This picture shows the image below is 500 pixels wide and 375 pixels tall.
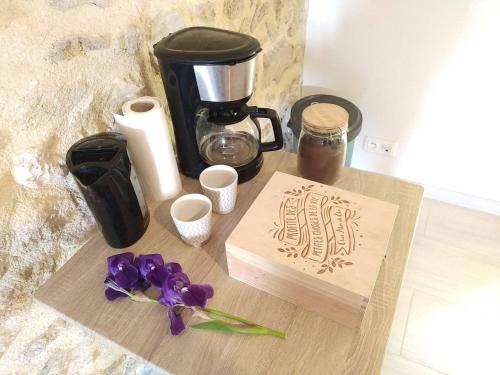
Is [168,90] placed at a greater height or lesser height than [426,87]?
greater

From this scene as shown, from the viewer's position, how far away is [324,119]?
80 centimetres

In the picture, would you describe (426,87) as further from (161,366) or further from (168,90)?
(161,366)

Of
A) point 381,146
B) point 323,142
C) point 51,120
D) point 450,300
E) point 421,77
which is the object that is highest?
point 51,120

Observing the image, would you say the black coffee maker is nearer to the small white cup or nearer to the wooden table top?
the small white cup

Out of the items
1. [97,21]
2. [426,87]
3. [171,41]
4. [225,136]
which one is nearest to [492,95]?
[426,87]

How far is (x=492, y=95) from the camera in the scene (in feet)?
4.67

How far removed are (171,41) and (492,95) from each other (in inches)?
53.7

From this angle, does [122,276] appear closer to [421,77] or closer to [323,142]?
[323,142]

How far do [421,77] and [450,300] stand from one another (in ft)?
3.09

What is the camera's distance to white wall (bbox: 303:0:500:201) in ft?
4.48

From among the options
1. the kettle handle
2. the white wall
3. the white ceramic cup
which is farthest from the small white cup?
the white wall

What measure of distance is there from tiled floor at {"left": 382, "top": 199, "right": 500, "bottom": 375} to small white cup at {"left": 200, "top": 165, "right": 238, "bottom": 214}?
37.0 inches

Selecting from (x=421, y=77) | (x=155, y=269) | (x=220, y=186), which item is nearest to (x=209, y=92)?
(x=220, y=186)

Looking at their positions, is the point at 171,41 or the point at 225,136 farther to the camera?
the point at 225,136
